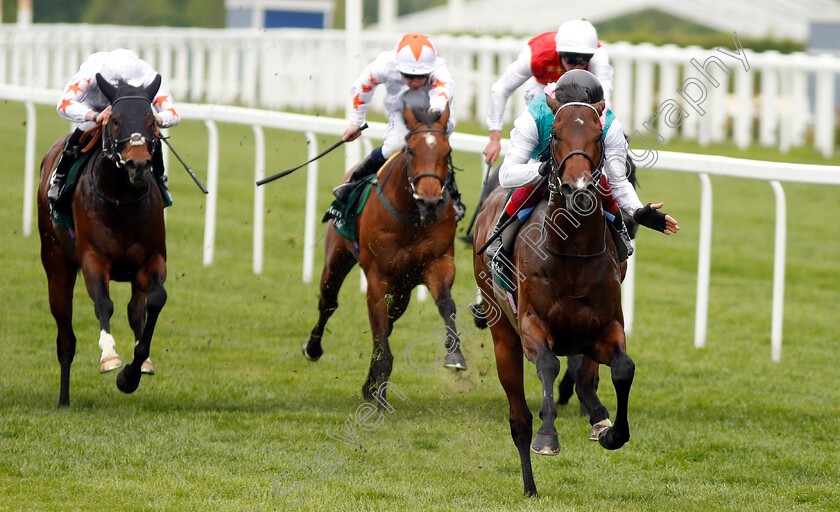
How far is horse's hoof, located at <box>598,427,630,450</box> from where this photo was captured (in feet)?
14.1

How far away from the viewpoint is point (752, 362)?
736cm

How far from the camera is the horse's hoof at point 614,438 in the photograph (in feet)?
14.1

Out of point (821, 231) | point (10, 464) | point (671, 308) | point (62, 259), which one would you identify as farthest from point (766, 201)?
point (10, 464)

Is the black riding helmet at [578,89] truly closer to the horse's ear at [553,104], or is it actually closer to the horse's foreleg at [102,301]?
the horse's ear at [553,104]

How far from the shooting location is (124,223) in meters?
5.70

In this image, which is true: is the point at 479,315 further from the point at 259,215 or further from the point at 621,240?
the point at 259,215

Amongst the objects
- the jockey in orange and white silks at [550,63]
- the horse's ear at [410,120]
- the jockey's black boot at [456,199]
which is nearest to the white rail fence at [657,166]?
the jockey in orange and white silks at [550,63]

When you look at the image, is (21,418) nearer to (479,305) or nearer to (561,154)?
(479,305)

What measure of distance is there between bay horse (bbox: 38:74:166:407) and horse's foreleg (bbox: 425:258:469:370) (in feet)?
4.52

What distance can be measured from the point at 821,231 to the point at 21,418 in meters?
8.77

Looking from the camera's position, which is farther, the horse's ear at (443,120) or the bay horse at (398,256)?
the bay horse at (398,256)

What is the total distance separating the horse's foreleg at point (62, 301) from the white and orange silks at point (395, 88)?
1.80 m

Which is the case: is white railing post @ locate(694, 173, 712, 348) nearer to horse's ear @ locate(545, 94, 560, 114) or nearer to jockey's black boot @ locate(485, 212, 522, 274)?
jockey's black boot @ locate(485, 212, 522, 274)

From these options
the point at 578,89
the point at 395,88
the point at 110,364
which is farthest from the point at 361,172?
the point at 578,89
